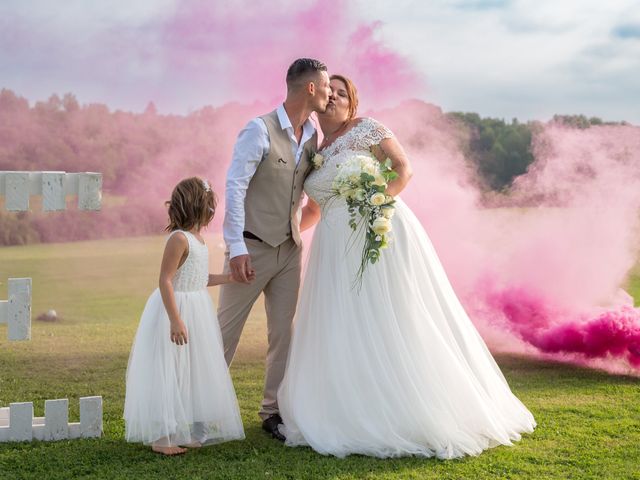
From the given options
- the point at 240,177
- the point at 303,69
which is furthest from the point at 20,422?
the point at 303,69

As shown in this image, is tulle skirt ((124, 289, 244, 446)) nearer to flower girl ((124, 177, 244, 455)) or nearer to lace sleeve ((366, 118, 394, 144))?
flower girl ((124, 177, 244, 455))

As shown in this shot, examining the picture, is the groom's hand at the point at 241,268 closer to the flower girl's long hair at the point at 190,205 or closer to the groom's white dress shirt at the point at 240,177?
the groom's white dress shirt at the point at 240,177

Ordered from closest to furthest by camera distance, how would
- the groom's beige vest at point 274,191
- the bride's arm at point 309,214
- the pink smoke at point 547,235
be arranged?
the groom's beige vest at point 274,191
the bride's arm at point 309,214
the pink smoke at point 547,235

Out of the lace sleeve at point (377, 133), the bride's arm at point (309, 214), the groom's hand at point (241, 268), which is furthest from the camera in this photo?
Answer: the bride's arm at point (309, 214)

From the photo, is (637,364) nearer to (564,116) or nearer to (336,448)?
(564,116)

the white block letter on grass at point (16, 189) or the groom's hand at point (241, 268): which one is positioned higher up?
the white block letter on grass at point (16, 189)

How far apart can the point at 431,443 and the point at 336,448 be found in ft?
1.37

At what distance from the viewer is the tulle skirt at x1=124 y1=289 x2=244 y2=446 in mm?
3508

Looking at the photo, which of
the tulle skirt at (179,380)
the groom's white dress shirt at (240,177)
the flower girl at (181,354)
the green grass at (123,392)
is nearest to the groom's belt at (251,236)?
the groom's white dress shirt at (240,177)

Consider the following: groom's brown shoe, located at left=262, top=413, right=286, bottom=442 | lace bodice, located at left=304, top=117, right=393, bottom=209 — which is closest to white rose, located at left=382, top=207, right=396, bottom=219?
lace bodice, located at left=304, top=117, right=393, bottom=209

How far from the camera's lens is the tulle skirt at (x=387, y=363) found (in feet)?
11.9

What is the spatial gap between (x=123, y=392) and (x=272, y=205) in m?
1.99

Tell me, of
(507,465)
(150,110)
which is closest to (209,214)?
(507,465)

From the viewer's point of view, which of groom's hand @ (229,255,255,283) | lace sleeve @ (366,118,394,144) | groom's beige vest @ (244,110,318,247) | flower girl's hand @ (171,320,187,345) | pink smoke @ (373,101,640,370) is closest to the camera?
flower girl's hand @ (171,320,187,345)
